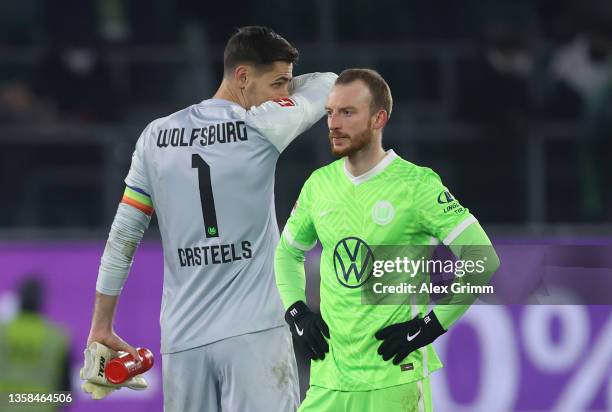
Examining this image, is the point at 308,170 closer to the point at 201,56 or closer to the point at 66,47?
the point at 201,56

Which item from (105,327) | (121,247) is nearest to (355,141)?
(121,247)

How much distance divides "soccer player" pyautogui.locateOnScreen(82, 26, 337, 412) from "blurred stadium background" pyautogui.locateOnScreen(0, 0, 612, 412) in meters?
3.59

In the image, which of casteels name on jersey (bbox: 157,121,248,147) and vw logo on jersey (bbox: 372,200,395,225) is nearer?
vw logo on jersey (bbox: 372,200,395,225)

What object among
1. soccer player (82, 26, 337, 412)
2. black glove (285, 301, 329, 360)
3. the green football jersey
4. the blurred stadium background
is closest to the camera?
the green football jersey

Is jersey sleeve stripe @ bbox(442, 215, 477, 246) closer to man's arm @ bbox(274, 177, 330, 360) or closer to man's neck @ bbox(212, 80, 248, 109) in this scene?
man's arm @ bbox(274, 177, 330, 360)

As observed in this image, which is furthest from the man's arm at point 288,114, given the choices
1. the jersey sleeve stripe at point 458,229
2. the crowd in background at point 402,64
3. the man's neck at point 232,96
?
the crowd in background at point 402,64

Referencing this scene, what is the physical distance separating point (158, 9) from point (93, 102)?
138cm

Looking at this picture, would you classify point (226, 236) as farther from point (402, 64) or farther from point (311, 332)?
point (402, 64)

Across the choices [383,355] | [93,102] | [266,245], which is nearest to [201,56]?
[93,102]

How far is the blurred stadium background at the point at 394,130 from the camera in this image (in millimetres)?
9109

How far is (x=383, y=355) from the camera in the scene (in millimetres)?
5039

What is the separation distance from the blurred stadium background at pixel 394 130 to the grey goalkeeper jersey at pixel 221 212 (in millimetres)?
3637

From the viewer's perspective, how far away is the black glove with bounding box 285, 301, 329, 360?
5.14m

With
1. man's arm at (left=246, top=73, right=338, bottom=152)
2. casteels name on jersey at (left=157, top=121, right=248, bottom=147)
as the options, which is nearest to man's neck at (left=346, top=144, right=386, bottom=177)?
man's arm at (left=246, top=73, right=338, bottom=152)
